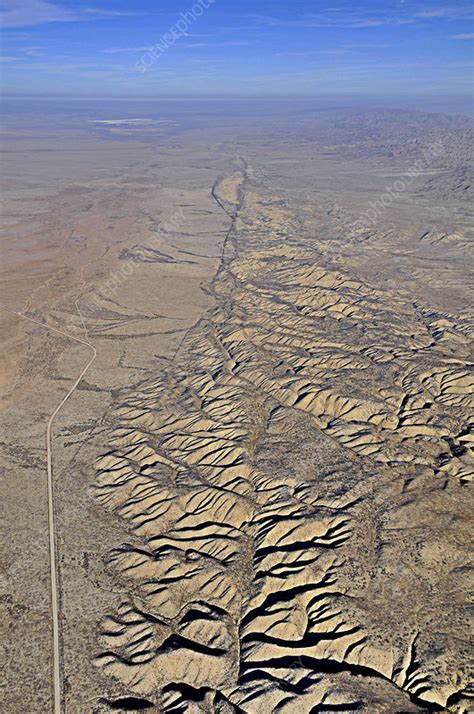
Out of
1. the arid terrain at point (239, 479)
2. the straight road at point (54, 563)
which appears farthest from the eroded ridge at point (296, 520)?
the straight road at point (54, 563)

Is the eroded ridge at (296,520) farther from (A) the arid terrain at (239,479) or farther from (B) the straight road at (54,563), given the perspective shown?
(B) the straight road at (54,563)

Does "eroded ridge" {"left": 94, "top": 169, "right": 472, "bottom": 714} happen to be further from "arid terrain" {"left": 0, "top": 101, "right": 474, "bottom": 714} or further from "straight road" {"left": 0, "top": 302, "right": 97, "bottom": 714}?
"straight road" {"left": 0, "top": 302, "right": 97, "bottom": 714}

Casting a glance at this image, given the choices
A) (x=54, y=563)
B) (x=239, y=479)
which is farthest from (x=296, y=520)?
(x=54, y=563)

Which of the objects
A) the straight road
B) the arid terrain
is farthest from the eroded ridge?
the straight road

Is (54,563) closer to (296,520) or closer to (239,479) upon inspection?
(239,479)

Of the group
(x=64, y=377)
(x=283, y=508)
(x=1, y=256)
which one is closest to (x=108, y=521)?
(x=283, y=508)

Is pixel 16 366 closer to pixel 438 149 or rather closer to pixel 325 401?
pixel 325 401
